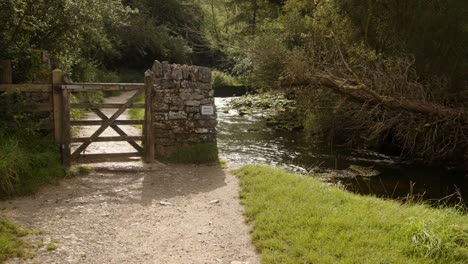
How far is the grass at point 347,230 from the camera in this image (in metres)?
5.01

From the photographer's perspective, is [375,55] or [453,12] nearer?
[453,12]

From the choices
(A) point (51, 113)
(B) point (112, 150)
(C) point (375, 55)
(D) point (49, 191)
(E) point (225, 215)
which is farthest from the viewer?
(C) point (375, 55)

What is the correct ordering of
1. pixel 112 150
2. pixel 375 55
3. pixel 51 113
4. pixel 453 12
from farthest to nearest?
pixel 375 55 → pixel 453 12 → pixel 112 150 → pixel 51 113

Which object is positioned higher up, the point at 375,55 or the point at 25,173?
the point at 375,55

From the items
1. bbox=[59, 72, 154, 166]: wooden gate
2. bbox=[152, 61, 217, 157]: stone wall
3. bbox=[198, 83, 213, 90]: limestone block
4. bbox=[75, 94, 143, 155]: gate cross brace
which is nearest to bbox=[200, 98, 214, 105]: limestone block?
bbox=[152, 61, 217, 157]: stone wall

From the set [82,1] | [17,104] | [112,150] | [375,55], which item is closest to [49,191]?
[17,104]

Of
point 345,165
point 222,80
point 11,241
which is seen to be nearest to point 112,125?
point 11,241

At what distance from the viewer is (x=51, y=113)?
8914 millimetres

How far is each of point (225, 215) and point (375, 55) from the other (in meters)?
9.94

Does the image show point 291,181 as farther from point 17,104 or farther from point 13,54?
point 13,54

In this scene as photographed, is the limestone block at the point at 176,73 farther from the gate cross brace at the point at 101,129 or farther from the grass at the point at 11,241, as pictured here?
the grass at the point at 11,241

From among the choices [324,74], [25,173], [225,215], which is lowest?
[225,215]

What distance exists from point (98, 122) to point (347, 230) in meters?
6.27

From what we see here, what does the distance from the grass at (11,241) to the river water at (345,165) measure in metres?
6.79
